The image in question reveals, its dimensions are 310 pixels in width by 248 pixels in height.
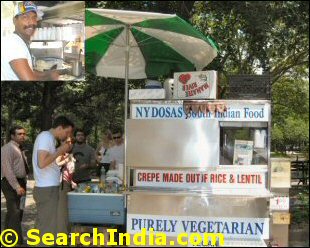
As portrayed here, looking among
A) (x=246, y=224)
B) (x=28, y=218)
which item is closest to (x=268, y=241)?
(x=246, y=224)

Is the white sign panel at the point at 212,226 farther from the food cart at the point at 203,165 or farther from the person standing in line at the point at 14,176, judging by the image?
the person standing in line at the point at 14,176

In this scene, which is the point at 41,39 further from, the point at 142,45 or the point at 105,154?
the point at 105,154

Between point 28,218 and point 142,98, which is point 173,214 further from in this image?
point 28,218

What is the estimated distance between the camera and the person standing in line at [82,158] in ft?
22.6

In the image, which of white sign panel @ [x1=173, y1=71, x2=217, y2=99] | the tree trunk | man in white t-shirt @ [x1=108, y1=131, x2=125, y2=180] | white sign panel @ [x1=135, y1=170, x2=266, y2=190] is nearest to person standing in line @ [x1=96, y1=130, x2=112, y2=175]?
man in white t-shirt @ [x1=108, y1=131, x2=125, y2=180]

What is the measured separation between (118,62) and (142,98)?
2.33 metres

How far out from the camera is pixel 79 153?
7.05 meters

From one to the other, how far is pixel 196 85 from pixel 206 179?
930 millimetres

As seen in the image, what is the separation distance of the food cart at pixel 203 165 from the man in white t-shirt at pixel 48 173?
0.89 meters

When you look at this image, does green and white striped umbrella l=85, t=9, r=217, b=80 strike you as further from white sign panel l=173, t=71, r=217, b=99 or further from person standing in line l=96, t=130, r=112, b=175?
person standing in line l=96, t=130, r=112, b=175

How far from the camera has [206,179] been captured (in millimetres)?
4715

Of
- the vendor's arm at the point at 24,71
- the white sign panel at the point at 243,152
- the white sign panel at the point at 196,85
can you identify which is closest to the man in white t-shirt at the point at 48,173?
the vendor's arm at the point at 24,71

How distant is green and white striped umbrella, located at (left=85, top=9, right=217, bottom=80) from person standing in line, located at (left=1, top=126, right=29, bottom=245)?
62.2 inches

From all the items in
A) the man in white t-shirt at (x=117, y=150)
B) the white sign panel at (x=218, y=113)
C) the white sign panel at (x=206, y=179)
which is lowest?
the white sign panel at (x=206, y=179)
